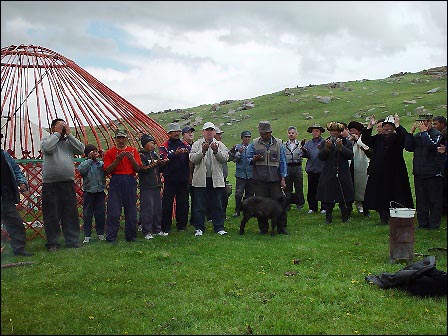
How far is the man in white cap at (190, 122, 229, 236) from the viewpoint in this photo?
766 cm

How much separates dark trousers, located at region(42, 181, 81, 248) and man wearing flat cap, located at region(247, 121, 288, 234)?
8.39ft

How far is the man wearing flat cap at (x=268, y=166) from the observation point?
25.0ft

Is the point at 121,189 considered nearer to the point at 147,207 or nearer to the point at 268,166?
the point at 147,207

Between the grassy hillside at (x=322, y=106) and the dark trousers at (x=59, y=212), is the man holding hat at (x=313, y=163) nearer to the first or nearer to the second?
the dark trousers at (x=59, y=212)

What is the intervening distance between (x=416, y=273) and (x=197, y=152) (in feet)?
12.8

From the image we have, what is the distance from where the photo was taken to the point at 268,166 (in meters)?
7.65

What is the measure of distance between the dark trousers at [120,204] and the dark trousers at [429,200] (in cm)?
393

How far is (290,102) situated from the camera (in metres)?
40.7

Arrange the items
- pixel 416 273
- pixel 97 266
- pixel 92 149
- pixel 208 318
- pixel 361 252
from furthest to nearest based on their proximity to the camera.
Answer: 1. pixel 92 149
2. pixel 361 252
3. pixel 97 266
4. pixel 416 273
5. pixel 208 318

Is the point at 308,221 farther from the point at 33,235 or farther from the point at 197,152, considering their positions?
the point at 33,235

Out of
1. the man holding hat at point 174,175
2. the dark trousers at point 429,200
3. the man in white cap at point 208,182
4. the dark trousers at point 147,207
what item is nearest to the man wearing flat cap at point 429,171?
the dark trousers at point 429,200

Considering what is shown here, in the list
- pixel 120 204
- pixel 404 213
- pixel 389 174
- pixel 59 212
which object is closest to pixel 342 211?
pixel 389 174

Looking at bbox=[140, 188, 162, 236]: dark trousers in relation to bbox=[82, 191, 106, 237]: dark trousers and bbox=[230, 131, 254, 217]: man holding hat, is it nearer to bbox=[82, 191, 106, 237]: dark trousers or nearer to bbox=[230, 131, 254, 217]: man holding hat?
bbox=[82, 191, 106, 237]: dark trousers

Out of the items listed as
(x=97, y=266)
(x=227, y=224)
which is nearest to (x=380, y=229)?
(x=227, y=224)
